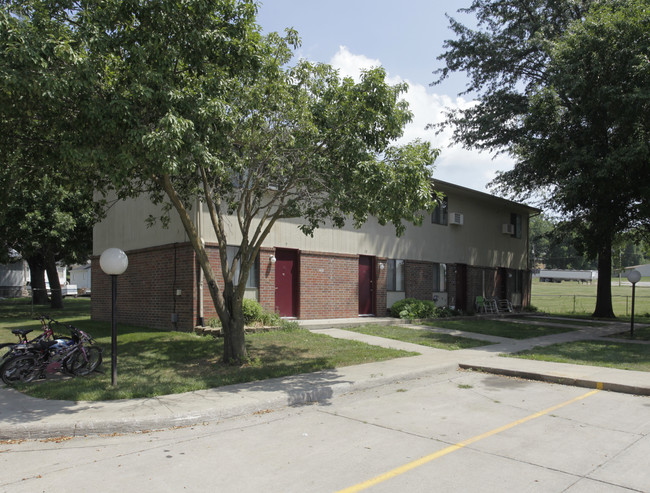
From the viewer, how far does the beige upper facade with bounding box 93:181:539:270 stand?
16.1 metres

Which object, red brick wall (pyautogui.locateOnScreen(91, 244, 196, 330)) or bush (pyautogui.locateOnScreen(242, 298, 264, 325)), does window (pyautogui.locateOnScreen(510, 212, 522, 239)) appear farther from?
red brick wall (pyautogui.locateOnScreen(91, 244, 196, 330))

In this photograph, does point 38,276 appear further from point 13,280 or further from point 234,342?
point 234,342

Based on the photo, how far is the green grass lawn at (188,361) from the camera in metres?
8.07

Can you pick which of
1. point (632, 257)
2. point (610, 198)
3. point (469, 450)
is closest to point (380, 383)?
point (469, 450)

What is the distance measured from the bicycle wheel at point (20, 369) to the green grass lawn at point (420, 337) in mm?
9134

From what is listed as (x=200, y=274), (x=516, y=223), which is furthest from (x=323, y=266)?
(x=516, y=223)

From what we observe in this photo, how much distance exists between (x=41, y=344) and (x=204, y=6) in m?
6.28

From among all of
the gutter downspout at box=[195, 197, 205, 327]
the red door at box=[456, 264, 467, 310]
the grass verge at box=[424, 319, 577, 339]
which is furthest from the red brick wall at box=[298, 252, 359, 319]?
the red door at box=[456, 264, 467, 310]

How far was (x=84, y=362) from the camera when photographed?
29.9 ft

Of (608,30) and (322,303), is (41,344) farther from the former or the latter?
(608,30)

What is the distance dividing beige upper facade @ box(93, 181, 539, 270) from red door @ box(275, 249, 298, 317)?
39 centimetres

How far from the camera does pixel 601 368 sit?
10.8 meters

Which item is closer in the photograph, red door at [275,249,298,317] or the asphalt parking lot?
the asphalt parking lot

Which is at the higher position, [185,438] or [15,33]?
[15,33]
